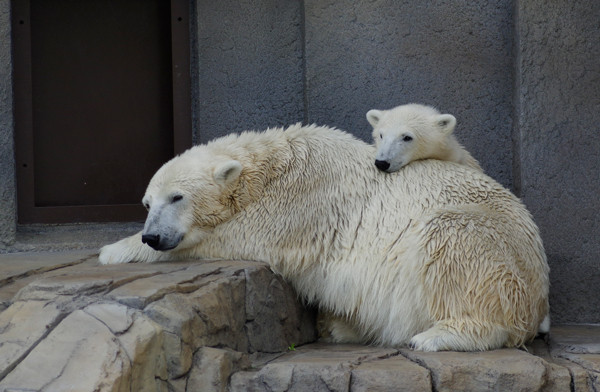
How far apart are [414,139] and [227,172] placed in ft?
3.30

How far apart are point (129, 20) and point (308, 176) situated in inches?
84.3

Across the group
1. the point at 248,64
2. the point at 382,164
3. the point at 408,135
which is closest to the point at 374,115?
the point at 408,135

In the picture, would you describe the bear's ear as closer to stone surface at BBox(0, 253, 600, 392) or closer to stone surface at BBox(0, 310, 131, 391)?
stone surface at BBox(0, 253, 600, 392)

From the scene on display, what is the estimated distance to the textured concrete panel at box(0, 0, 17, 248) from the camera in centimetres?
521

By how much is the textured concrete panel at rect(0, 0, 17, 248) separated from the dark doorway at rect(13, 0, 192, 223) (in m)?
0.36

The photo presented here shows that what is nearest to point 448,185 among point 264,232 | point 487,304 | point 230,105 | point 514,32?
point 487,304

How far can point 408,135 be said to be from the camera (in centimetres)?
445

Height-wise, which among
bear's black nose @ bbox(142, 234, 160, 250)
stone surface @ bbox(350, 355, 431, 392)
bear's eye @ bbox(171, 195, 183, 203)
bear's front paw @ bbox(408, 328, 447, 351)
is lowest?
stone surface @ bbox(350, 355, 431, 392)

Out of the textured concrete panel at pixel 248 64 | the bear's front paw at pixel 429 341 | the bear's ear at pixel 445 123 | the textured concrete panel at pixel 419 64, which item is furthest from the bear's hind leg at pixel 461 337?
the textured concrete panel at pixel 248 64

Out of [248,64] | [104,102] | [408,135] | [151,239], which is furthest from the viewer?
[104,102]

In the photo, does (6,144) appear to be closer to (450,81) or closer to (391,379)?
(450,81)

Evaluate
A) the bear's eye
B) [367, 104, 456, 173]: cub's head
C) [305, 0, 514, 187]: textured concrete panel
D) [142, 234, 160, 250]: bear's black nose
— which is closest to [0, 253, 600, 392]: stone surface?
[142, 234, 160, 250]: bear's black nose

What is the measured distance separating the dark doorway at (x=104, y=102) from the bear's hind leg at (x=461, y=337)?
2.50 m

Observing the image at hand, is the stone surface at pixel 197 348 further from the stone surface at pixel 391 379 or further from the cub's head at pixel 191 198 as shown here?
the cub's head at pixel 191 198
